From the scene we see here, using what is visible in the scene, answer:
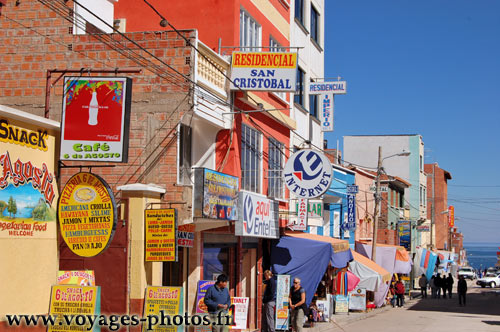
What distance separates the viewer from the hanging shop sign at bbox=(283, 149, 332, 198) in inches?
733

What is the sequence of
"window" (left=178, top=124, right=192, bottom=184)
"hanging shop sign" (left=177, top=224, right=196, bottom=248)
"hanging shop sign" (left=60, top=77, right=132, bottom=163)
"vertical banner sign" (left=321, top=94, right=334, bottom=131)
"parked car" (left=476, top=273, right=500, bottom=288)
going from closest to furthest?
"hanging shop sign" (left=60, top=77, right=132, bottom=163) < "hanging shop sign" (left=177, top=224, right=196, bottom=248) < "window" (left=178, top=124, right=192, bottom=184) < "vertical banner sign" (left=321, top=94, right=334, bottom=131) < "parked car" (left=476, top=273, right=500, bottom=288)

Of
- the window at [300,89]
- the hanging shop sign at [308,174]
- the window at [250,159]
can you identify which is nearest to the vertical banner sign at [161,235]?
the window at [250,159]

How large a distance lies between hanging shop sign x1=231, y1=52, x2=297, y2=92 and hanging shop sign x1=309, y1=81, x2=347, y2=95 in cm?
811

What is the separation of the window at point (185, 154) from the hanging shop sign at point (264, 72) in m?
2.04

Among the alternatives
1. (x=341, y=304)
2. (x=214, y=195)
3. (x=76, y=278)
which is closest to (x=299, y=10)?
(x=341, y=304)

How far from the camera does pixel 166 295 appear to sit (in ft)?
45.3

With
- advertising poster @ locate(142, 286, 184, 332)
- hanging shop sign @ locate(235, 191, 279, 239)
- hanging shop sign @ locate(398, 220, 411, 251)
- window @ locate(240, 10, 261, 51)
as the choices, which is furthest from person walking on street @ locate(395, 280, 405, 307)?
advertising poster @ locate(142, 286, 184, 332)

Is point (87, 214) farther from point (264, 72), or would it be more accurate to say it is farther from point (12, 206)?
point (264, 72)

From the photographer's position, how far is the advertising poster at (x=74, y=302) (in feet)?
Result: 40.1

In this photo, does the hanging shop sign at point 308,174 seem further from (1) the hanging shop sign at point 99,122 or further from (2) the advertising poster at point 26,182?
(2) the advertising poster at point 26,182

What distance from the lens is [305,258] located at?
20094mm

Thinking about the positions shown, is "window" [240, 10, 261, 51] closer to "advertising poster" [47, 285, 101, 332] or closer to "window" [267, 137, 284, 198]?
"window" [267, 137, 284, 198]

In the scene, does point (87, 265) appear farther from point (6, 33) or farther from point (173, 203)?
point (6, 33)

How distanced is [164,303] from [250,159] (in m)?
6.56
